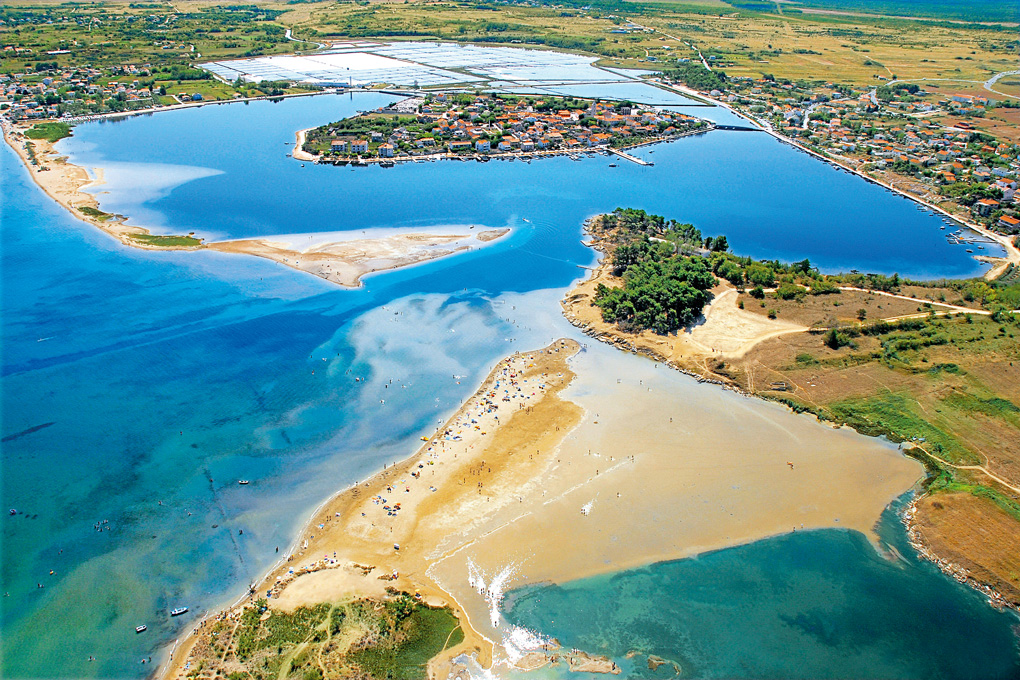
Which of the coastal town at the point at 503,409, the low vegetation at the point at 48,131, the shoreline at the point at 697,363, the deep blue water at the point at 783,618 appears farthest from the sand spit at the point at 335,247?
the deep blue water at the point at 783,618

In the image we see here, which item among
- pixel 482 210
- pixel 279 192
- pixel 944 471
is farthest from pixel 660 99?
pixel 944 471

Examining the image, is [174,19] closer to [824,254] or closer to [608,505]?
[824,254]

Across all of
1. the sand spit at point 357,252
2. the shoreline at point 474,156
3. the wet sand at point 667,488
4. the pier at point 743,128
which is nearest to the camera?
the wet sand at point 667,488

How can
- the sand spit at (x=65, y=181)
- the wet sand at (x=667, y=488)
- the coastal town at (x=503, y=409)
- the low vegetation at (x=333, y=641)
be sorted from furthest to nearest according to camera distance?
the sand spit at (x=65, y=181), the wet sand at (x=667, y=488), the coastal town at (x=503, y=409), the low vegetation at (x=333, y=641)

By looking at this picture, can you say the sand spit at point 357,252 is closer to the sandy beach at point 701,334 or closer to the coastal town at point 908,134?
the sandy beach at point 701,334

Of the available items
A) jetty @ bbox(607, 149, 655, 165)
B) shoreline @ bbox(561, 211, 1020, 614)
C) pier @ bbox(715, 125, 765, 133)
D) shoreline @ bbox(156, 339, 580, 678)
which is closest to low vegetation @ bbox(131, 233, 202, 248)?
shoreline @ bbox(561, 211, 1020, 614)

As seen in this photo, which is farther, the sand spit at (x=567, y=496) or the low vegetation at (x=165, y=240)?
the low vegetation at (x=165, y=240)

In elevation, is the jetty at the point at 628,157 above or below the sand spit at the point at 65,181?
above

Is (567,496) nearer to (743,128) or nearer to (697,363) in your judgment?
(697,363)

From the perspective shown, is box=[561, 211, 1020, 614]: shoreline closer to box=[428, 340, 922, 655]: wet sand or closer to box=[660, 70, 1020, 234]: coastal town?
box=[428, 340, 922, 655]: wet sand
